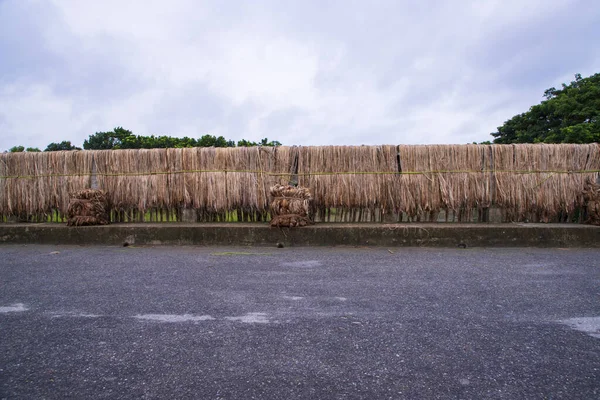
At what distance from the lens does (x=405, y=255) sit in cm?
507

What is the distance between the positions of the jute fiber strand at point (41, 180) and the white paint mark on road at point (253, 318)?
5540 millimetres

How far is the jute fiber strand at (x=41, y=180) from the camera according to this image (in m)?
6.86

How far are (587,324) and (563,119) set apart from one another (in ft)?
78.3

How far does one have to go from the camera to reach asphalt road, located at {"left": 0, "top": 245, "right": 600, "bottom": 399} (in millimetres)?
1819

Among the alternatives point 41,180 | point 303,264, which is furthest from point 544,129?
point 41,180

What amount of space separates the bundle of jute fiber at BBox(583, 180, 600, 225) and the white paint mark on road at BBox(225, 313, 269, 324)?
5.81m

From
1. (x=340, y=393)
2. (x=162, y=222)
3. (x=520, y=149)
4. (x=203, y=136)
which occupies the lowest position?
(x=340, y=393)

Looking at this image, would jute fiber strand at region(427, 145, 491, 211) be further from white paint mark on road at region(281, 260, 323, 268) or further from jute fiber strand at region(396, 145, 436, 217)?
white paint mark on road at region(281, 260, 323, 268)

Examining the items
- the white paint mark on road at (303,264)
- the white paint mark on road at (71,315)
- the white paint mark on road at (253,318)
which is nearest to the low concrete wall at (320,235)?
the white paint mark on road at (303,264)

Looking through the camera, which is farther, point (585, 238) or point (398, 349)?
point (585, 238)

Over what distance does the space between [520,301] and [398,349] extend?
1.51 metres

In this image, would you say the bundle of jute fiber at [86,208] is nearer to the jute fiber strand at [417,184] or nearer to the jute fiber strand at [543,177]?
the jute fiber strand at [417,184]

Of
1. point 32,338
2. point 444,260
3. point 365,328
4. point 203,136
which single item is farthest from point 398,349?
point 203,136

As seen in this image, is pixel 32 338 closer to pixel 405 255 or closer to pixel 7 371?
pixel 7 371
